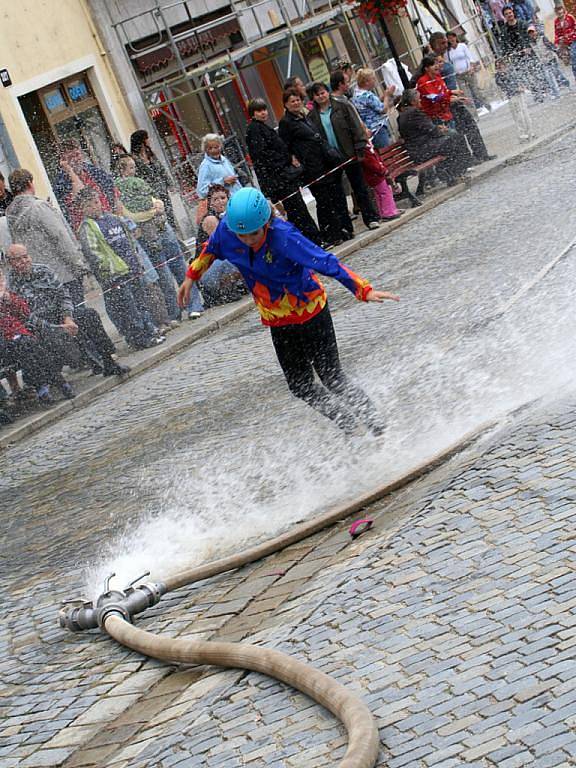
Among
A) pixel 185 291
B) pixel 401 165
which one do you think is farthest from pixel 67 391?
pixel 401 165

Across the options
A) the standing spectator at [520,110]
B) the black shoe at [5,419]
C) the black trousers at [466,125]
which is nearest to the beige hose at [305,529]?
the black shoe at [5,419]

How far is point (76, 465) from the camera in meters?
11.1

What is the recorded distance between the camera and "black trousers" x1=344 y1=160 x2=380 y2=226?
17750 millimetres

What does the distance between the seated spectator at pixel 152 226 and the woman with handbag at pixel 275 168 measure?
1441 mm

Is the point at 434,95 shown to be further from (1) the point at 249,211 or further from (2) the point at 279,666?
(2) the point at 279,666

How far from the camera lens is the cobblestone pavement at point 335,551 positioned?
4.70 meters

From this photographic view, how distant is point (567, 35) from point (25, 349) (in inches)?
608

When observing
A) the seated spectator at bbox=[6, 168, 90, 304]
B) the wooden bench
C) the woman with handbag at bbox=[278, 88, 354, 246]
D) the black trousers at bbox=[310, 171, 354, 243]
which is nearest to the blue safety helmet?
the seated spectator at bbox=[6, 168, 90, 304]

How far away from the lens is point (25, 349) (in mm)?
13859

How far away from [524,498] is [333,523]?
1.28 m

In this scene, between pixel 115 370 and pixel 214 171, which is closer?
pixel 115 370

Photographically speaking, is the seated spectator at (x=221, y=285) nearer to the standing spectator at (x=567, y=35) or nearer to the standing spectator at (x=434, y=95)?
the standing spectator at (x=434, y=95)

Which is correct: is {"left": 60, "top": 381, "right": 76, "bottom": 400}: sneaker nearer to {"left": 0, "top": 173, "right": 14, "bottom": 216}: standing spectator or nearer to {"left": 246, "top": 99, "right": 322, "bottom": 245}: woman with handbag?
{"left": 0, "top": 173, "right": 14, "bottom": 216}: standing spectator

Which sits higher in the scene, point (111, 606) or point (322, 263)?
point (322, 263)
